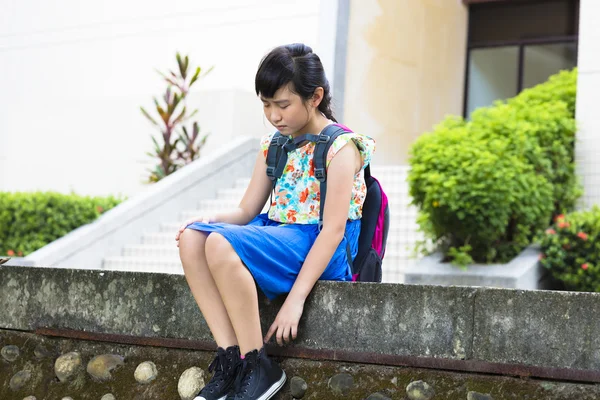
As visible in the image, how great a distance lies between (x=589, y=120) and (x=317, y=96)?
496 centimetres

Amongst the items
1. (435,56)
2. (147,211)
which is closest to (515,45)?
(435,56)

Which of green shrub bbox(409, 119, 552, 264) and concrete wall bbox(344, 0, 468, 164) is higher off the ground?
concrete wall bbox(344, 0, 468, 164)

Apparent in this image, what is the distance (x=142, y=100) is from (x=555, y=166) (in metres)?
6.54

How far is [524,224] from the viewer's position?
276 inches

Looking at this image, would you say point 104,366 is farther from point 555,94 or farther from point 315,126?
point 555,94

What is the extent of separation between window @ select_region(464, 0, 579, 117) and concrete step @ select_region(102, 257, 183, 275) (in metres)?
6.15

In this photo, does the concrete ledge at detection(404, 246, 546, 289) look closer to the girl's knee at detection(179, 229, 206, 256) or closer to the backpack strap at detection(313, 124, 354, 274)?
the backpack strap at detection(313, 124, 354, 274)

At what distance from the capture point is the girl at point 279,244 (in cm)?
306

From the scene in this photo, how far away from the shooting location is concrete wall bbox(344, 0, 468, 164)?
1051cm

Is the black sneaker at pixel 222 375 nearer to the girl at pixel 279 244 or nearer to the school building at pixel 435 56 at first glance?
the girl at pixel 279 244

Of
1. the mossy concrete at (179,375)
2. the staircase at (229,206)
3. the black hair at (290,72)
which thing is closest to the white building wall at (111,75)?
the staircase at (229,206)

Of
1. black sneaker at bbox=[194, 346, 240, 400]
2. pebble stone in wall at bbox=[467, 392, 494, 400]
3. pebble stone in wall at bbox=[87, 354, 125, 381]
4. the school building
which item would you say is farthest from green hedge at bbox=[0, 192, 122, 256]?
pebble stone in wall at bbox=[467, 392, 494, 400]

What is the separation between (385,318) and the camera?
3090 millimetres

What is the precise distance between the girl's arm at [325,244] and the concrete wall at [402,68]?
7176mm
